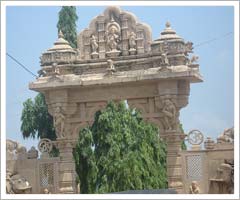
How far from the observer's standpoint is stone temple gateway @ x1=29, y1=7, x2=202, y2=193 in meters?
10.6

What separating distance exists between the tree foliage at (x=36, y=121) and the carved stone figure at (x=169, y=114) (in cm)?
594

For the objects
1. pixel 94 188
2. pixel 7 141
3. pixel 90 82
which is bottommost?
pixel 94 188

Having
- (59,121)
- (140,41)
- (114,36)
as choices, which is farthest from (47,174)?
(140,41)

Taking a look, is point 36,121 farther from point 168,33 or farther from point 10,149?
point 168,33

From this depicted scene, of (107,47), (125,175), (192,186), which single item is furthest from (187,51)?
(125,175)

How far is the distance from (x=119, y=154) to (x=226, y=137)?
122 inches

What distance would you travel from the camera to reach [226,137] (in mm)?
10398

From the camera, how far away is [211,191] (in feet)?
34.0

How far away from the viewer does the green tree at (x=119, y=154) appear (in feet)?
41.1

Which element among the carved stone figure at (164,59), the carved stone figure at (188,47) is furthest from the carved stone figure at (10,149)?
the carved stone figure at (188,47)

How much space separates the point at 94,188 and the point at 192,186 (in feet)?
9.72

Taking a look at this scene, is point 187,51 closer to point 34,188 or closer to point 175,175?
point 175,175

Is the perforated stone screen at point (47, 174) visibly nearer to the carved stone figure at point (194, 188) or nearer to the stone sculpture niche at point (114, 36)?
the stone sculpture niche at point (114, 36)

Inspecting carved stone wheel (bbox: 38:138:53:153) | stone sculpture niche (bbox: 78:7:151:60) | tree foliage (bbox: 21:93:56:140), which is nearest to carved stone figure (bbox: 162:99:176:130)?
stone sculpture niche (bbox: 78:7:151:60)
